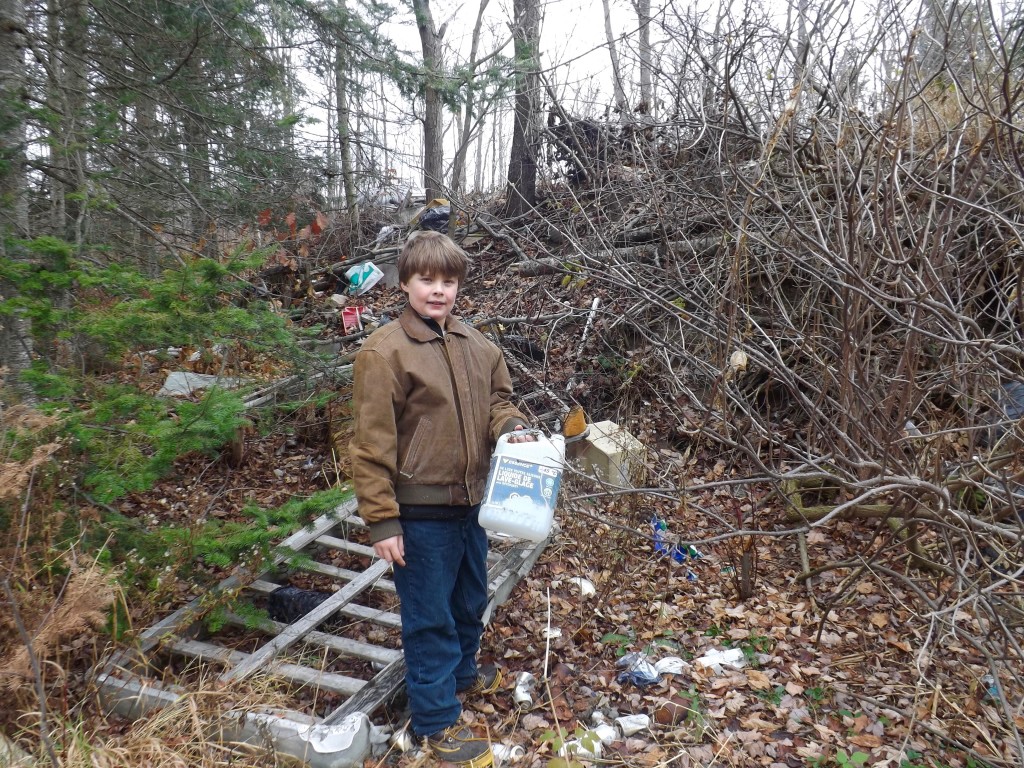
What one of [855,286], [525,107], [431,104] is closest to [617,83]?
[525,107]

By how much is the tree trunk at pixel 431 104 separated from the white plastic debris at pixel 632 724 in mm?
4647

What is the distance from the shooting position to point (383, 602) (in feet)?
12.2

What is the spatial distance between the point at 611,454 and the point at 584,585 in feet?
3.30

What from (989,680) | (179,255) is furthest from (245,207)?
(989,680)

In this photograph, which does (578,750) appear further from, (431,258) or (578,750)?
(431,258)

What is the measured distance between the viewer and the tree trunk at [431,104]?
6.05 meters

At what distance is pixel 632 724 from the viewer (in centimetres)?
285

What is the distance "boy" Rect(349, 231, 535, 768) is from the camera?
8.10 feet

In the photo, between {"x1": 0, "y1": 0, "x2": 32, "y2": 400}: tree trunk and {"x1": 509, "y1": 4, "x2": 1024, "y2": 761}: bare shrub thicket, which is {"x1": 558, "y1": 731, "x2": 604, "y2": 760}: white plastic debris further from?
{"x1": 0, "y1": 0, "x2": 32, "y2": 400}: tree trunk

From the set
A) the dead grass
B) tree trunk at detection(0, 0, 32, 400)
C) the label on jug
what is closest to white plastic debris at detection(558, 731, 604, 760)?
the label on jug

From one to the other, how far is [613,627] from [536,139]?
5617 mm

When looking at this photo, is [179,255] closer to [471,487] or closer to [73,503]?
[73,503]

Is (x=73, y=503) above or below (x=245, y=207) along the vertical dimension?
below

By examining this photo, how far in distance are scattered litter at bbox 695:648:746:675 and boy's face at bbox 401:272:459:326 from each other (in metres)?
2.03
